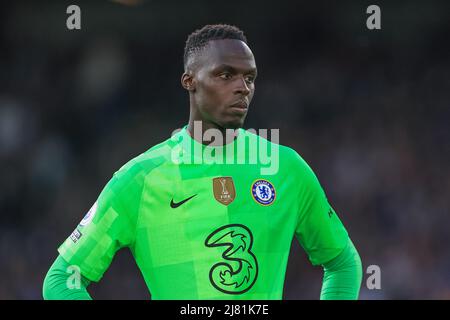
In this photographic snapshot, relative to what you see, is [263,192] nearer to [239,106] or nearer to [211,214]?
[211,214]

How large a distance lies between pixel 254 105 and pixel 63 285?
6.77 m

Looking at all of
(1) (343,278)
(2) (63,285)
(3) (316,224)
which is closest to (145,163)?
(2) (63,285)

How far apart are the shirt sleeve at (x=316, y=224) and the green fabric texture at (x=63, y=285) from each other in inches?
48.9

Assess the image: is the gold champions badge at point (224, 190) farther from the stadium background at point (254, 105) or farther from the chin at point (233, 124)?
the stadium background at point (254, 105)

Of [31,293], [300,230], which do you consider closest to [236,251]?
[300,230]

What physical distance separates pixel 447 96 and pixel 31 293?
626 centimetres

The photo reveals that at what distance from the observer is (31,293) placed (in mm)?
9633

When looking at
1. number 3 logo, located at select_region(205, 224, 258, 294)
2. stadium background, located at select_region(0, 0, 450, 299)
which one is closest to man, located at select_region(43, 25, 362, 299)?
number 3 logo, located at select_region(205, 224, 258, 294)

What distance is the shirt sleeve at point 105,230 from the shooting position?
4059 mm

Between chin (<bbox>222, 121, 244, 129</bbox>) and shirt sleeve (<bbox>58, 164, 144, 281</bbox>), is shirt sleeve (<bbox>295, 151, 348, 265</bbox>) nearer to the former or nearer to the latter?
chin (<bbox>222, 121, 244, 129</bbox>)

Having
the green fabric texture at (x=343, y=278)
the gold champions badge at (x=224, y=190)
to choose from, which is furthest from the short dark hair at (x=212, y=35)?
the green fabric texture at (x=343, y=278)

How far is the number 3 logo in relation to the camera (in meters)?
4.00

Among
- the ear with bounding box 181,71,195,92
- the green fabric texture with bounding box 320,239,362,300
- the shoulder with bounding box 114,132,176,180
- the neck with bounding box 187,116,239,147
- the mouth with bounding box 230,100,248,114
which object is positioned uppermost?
the ear with bounding box 181,71,195,92
